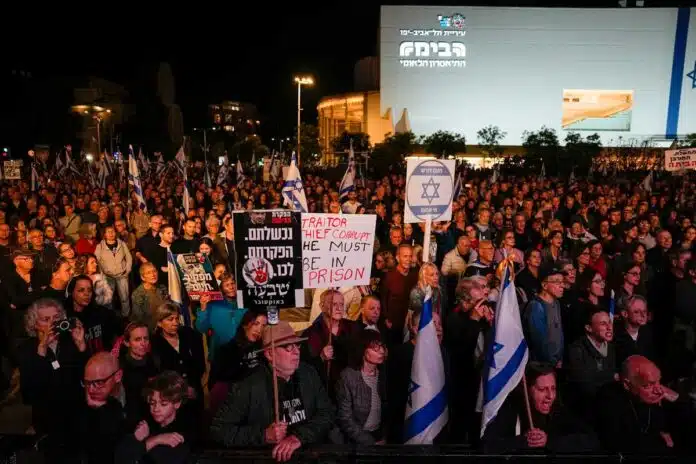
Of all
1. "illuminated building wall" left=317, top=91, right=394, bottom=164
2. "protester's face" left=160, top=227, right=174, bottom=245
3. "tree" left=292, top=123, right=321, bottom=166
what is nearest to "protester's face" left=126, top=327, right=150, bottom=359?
"protester's face" left=160, top=227, right=174, bottom=245

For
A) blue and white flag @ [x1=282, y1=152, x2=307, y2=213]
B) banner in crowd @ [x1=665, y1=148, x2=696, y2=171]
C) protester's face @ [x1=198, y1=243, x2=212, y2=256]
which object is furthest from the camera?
banner in crowd @ [x1=665, y1=148, x2=696, y2=171]

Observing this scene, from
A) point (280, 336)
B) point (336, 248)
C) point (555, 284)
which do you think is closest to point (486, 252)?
point (555, 284)

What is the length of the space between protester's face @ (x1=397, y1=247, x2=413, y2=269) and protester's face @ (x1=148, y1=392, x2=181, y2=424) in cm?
384

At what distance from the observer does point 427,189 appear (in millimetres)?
5695

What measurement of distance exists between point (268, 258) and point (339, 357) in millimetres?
1432

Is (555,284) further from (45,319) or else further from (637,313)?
(45,319)

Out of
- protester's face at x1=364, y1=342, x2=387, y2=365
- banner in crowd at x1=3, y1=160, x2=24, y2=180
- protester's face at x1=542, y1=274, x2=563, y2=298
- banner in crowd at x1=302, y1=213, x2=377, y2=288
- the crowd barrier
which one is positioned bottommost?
the crowd barrier

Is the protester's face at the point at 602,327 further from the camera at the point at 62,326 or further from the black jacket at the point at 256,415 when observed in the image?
the camera at the point at 62,326

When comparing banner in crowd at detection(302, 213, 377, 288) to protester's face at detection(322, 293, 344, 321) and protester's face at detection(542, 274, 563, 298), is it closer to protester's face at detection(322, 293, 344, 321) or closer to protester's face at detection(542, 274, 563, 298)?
protester's face at detection(322, 293, 344, 321)

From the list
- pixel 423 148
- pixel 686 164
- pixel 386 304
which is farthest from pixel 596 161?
pixel 386 304

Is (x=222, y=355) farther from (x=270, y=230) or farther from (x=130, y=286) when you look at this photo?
(x=130, y=286)

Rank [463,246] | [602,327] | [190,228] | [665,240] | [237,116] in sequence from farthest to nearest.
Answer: [237,116], [190,228], [665,240], [463,246], [602,327]

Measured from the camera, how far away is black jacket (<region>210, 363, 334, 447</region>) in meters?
3.33

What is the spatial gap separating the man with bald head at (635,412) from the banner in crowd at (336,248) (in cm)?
212
